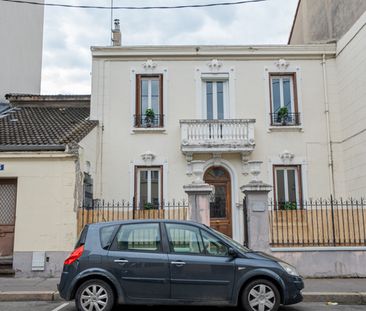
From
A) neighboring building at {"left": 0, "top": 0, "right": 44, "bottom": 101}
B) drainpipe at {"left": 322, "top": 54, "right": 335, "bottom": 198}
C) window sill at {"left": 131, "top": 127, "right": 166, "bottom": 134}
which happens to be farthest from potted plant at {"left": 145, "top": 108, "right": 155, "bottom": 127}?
neighboring building at {"left": 0, "top": 0, "right": 44, "bottom": 101}

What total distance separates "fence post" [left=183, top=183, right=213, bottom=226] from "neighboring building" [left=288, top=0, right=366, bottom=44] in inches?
334

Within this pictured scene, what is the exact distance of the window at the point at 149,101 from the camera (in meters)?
15.4

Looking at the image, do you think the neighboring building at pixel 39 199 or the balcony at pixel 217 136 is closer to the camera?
the neighboring building at pixel 39 199

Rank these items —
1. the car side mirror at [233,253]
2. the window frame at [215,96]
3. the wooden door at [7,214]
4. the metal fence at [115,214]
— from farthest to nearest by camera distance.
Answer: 1. the window frame at [215,96]
2. the wooden door at [7,214]
3. the metal fence at [115,214]
4. the car side mirror at [233,253]

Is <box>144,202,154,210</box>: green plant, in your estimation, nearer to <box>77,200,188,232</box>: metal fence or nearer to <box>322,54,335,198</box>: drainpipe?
<box>77,200,188,232</box>: metal fence

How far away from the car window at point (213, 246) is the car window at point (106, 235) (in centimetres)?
161

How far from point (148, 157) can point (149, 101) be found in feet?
7.15

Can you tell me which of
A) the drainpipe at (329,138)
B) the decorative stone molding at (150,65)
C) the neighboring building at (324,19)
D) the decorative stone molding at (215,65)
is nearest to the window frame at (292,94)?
the drainpipe at (329,138)

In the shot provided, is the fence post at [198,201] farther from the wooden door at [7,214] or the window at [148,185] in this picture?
the wooden door at [7,214]

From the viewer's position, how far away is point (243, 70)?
51.6 ft

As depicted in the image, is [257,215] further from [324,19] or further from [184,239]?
[324,19]

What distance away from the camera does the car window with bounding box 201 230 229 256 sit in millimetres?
7160

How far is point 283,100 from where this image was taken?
15.7 meters

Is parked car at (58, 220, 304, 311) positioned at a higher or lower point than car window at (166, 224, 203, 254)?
lower
